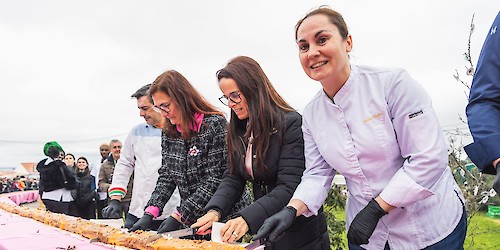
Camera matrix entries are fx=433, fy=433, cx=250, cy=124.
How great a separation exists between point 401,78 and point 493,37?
375mm

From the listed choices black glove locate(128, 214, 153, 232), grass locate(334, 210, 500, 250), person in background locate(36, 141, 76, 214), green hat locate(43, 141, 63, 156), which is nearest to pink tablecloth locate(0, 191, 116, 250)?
black glove locate(128, 214, 153, 232)

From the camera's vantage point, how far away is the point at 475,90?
3.92ft

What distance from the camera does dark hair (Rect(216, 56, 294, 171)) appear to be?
2000 millimetres

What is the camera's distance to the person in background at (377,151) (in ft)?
4.71

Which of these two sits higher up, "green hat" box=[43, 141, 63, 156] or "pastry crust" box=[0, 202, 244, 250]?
"green hat" box=[43, 141, 63, 156]

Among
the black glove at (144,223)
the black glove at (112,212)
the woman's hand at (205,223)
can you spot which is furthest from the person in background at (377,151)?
the black glove at (112,212)

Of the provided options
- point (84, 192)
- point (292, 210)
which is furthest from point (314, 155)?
point (84, 192)

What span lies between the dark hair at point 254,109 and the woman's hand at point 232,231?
375 millimetres

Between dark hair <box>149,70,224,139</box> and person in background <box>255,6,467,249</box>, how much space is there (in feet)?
3.13

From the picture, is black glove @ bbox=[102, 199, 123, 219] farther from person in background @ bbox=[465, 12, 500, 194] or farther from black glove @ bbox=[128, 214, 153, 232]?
person in background @ bbox=[465, 12, 500, 194]

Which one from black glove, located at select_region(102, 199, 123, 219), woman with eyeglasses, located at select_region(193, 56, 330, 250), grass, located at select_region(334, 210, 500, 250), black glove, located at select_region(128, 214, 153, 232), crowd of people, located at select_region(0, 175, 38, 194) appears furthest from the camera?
crowd of people, located at select_region(0, 175, 38, 194)

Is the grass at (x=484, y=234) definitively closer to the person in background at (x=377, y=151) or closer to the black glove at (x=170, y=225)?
the black glove at (x=170, y=225)

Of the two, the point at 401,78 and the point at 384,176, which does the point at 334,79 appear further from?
the point at 384,176

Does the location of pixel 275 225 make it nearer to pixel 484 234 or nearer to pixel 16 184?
pixel 484 234
